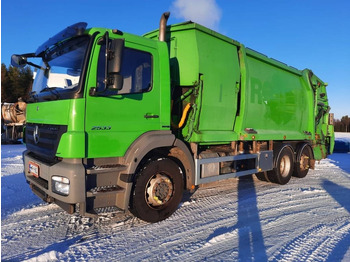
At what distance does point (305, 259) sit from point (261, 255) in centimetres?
48

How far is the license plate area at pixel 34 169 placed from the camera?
3820mm

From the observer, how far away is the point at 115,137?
144 inches

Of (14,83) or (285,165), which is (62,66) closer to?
(285,165)

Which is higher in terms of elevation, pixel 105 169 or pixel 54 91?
pixel 54 91

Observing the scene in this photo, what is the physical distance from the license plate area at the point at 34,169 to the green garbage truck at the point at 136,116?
4 cm

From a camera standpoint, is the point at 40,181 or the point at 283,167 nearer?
the point at 40,181

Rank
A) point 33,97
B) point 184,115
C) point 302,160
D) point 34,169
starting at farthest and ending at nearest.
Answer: point 302,160 → point 184,115 → point 33,97 → point 34,169

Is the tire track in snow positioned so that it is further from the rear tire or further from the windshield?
the windshield

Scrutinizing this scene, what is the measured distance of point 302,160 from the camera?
8016 millimetres

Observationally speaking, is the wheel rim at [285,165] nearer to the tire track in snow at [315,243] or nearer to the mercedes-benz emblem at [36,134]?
the tire track in snow at [315,243]

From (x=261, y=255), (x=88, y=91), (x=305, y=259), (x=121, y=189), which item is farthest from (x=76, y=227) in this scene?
(x=305, y=259)

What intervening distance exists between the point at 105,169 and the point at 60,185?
1.90 feet

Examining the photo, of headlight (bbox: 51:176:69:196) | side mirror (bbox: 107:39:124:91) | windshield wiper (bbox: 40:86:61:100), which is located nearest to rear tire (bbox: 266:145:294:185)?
side mirror (bbox: 107:39:124:91)

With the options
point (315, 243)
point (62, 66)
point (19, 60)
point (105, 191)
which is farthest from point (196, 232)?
point (19, 60)
